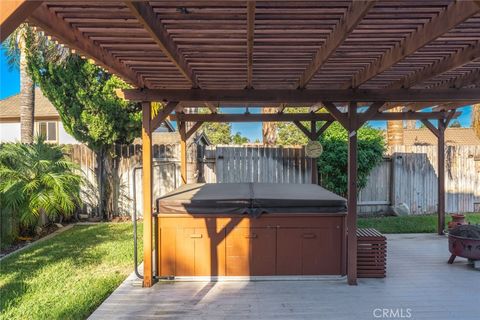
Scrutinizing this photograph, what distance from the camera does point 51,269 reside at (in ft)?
15.3

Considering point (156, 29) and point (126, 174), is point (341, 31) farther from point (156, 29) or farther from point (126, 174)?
point (126, 174)

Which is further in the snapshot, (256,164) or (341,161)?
(256,164)

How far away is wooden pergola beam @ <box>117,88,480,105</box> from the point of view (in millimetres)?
4105

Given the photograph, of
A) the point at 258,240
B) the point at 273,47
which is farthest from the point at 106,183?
the point at 273,47

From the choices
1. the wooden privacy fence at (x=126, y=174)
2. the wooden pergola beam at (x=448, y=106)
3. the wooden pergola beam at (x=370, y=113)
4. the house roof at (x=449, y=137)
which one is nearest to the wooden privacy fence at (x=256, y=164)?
the wooden privacy fence at (x=126, y=174)

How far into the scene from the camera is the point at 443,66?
332 cm

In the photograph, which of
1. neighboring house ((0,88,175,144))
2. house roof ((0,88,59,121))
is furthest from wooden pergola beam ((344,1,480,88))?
house roof ((0,88,59,121))

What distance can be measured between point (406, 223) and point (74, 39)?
7324mm

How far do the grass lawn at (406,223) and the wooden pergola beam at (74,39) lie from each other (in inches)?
232

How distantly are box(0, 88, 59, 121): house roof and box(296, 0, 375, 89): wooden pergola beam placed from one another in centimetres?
1437

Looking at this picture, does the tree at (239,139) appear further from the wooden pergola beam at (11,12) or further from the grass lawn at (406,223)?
the wooden pergola beam at (11,12)

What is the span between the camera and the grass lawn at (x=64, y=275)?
3.51m

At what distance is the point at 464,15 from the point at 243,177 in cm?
644

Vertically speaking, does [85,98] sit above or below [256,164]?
above
